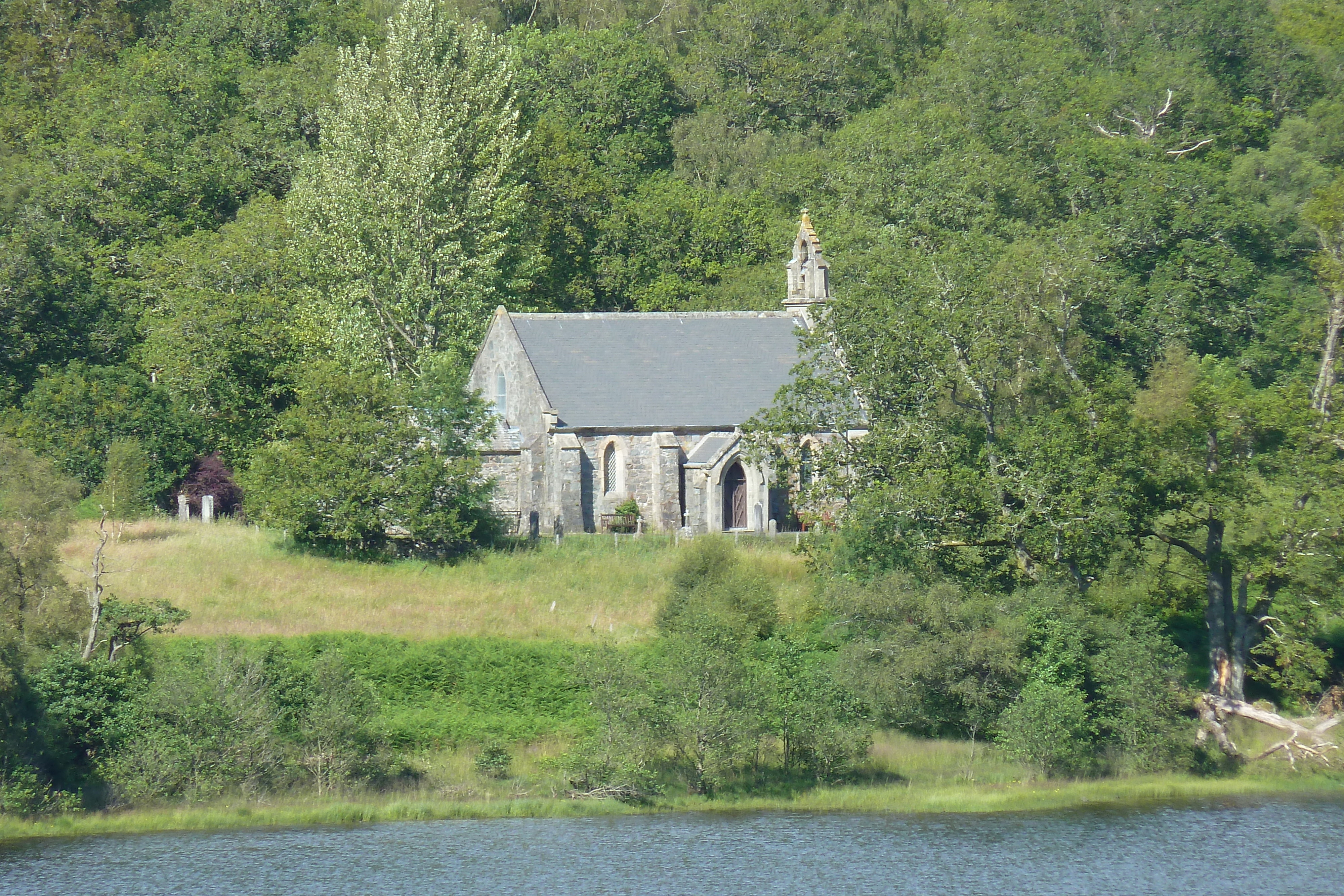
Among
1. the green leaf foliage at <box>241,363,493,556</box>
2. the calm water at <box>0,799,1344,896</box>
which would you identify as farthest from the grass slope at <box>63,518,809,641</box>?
the calm water at <box>0,799,1344,896</box>

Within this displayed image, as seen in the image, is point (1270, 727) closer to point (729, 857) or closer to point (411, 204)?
point (729, 857)

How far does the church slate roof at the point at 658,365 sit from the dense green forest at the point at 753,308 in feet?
15.4

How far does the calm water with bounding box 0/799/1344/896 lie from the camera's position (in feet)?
84.1

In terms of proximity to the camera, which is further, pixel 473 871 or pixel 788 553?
pixel 788 553

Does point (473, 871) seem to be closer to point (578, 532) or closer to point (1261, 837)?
point (1261, 837)

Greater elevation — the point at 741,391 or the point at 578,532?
the point at 741,391

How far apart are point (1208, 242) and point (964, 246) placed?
13557 millimetres

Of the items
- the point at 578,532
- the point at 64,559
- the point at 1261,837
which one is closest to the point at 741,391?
the point at 578,532

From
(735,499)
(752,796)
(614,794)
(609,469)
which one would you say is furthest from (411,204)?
(752,796)

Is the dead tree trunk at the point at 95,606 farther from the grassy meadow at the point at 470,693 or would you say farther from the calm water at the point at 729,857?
the calm water at the point at 729,857

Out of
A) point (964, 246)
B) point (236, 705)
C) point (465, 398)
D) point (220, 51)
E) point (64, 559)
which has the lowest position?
point (236, 705)

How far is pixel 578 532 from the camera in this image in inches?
1996

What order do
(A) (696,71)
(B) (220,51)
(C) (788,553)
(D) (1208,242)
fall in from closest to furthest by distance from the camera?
(C) (788,553), (D) (1208,242), (B) (220,51), (A) (696,71)

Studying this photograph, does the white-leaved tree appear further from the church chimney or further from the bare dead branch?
the bare dead branch
